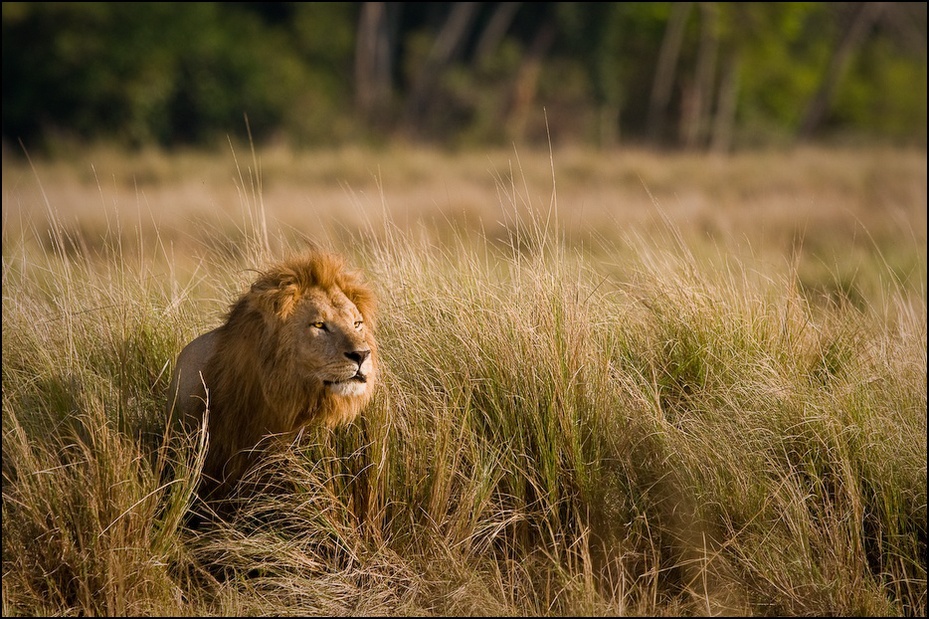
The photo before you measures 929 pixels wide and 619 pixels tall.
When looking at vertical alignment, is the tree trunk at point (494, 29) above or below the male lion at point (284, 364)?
above

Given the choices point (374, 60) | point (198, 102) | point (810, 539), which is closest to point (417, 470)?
point (810, 539)

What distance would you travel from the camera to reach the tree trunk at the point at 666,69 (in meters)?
21.8

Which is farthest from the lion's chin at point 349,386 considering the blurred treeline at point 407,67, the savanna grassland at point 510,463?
the blurred treeline at point 407,67

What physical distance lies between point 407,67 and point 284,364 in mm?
A: 20905

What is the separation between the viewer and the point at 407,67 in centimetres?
2327

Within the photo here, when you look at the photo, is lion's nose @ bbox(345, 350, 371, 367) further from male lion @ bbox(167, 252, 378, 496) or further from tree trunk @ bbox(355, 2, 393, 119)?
tree trunk @ bbox(355, 2, 393, 119)

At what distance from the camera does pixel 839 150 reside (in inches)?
818

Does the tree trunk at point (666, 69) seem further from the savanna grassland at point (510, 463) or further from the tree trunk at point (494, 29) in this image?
the savanna grassland at point (510, 463)

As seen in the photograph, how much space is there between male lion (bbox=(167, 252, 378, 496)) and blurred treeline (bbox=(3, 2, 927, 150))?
54.9 ft

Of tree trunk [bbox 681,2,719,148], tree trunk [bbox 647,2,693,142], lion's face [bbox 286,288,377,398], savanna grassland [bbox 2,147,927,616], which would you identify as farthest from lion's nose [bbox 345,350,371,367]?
tree trunk [bbox 647,2,693,142]

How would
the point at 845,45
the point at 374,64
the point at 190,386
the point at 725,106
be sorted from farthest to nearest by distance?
the point at 725,106 < the point at 374,64 < the point at 845,45 < the point at 190,386

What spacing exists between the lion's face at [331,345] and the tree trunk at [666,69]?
64.0 ft

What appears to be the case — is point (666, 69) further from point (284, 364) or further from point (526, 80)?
point (284, 364)

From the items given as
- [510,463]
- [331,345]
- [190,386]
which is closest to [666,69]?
[510,463]
